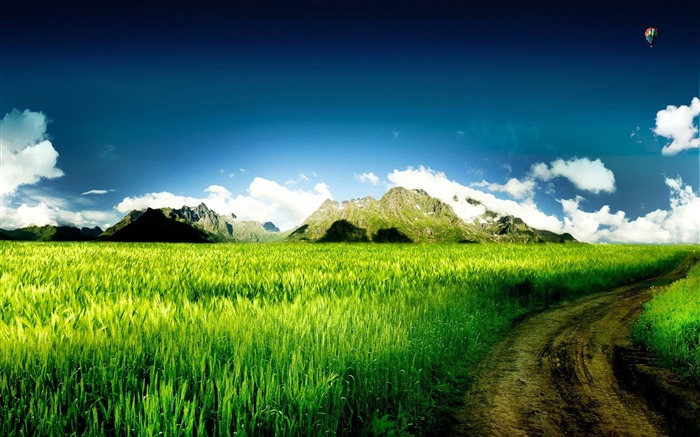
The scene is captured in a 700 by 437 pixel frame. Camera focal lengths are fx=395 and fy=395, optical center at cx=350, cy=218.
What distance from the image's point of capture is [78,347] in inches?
187

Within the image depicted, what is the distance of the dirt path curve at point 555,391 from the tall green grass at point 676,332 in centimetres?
50

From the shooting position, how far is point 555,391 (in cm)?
591

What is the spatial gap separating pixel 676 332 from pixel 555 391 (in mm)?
4070

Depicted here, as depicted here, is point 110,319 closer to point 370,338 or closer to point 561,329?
point 370,338

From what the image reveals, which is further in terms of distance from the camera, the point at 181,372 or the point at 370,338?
the point at 370,338

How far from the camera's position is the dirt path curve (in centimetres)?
490

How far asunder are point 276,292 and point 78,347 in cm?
600

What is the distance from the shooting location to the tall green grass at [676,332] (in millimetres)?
6969

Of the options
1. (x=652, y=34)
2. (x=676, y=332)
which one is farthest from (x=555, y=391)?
(x=652, y=34)

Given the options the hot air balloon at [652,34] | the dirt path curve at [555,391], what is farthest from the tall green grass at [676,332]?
the hot air balloon at [652,34]

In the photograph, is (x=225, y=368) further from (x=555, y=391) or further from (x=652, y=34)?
(x=652, y=34)

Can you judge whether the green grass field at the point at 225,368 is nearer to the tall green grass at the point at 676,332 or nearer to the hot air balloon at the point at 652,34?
the tall green grass at the point at 676,332

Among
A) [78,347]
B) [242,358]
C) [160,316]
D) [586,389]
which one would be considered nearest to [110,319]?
[160,316]

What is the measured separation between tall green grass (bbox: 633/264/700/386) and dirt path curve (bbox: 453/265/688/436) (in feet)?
1.65
